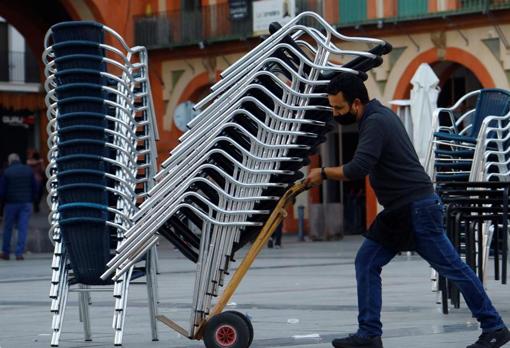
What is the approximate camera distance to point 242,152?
9336 mm

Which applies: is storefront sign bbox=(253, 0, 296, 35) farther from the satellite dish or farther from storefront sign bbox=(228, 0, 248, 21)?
the satellite dish

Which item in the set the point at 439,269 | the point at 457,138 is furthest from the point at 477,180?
the point at 439,269

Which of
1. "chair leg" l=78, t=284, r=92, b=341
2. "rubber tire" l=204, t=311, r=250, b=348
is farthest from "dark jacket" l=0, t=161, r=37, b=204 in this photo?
"rubber tire" l=204, t=311, r=250, b=348

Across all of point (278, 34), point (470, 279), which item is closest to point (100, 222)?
point (278, 34)

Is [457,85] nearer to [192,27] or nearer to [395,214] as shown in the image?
[192,27]

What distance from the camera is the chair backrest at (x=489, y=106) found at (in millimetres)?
13242

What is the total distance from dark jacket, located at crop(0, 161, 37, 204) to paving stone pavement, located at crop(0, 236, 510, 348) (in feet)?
17.3

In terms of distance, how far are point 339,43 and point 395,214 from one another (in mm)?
27269

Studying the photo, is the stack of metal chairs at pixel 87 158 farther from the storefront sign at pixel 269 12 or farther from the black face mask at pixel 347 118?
the storefront sign at pixel 269 12

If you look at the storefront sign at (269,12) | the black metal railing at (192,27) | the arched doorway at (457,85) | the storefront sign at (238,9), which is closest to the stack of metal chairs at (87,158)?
the arched doorway at (457,85)

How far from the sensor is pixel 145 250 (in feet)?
31.2

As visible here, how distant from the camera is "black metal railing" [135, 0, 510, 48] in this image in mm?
36906

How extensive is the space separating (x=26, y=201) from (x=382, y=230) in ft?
64.0

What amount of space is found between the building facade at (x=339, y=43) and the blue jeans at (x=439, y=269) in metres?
25.9
